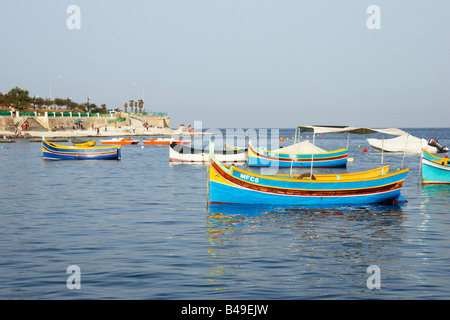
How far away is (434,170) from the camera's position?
35688mm

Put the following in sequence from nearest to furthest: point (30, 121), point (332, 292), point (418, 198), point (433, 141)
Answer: point (332, 292), point (418, 198), point (433, 141), point (30, 121)

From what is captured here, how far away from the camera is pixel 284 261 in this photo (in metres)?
15.4

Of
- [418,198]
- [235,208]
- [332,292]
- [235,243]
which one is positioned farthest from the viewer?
[418,198]

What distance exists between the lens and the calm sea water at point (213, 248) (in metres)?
12.7

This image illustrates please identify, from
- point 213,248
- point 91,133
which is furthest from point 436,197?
point 91,133

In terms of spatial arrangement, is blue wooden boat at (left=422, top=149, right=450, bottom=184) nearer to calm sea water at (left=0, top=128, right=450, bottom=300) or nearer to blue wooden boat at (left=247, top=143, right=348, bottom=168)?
calm sea water at (left=0, top=128, right=450, bottom=300)

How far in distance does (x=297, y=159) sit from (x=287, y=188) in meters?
25.8

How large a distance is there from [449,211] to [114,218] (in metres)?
16.1

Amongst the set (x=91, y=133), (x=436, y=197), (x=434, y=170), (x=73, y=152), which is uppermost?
(x=91, y=133)

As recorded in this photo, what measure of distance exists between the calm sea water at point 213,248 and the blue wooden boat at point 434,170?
5.08m

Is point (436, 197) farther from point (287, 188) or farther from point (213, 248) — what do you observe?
point (213, 248)

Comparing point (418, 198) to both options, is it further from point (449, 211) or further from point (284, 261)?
point (284, 261)
